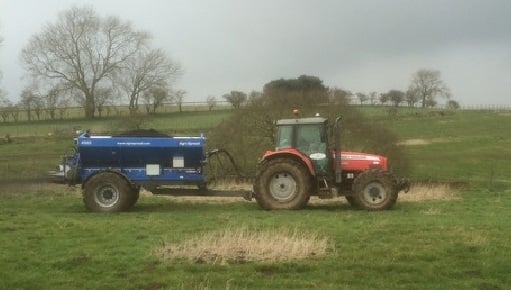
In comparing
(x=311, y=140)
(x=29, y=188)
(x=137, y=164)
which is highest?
(x=311, y=140)

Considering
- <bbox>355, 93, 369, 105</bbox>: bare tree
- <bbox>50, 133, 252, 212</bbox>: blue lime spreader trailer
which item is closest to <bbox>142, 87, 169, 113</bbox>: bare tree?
<bbox>355, 93, 369, 105</bbox>: bare tree

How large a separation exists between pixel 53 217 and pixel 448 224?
8735 millimetres

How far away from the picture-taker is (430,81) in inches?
3620

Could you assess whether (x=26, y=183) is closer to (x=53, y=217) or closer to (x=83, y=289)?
(x=53, y=217)

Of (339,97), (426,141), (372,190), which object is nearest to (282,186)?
(372,190)

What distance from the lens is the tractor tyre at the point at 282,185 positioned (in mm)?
17484

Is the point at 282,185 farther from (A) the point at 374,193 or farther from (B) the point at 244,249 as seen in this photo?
(B) the point at 244,249

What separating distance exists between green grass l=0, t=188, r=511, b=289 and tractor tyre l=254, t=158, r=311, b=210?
0.67 m

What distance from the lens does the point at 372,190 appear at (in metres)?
17.5

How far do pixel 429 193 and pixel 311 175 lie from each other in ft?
25.8

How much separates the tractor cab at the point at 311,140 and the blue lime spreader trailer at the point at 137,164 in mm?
1841

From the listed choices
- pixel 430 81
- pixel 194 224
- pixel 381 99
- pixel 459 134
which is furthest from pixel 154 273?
pixel 430 81

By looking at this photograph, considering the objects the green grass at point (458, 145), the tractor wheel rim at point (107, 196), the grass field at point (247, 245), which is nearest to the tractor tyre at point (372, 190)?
the grass field at point (247, 245)

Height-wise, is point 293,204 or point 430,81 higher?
point 430,81
